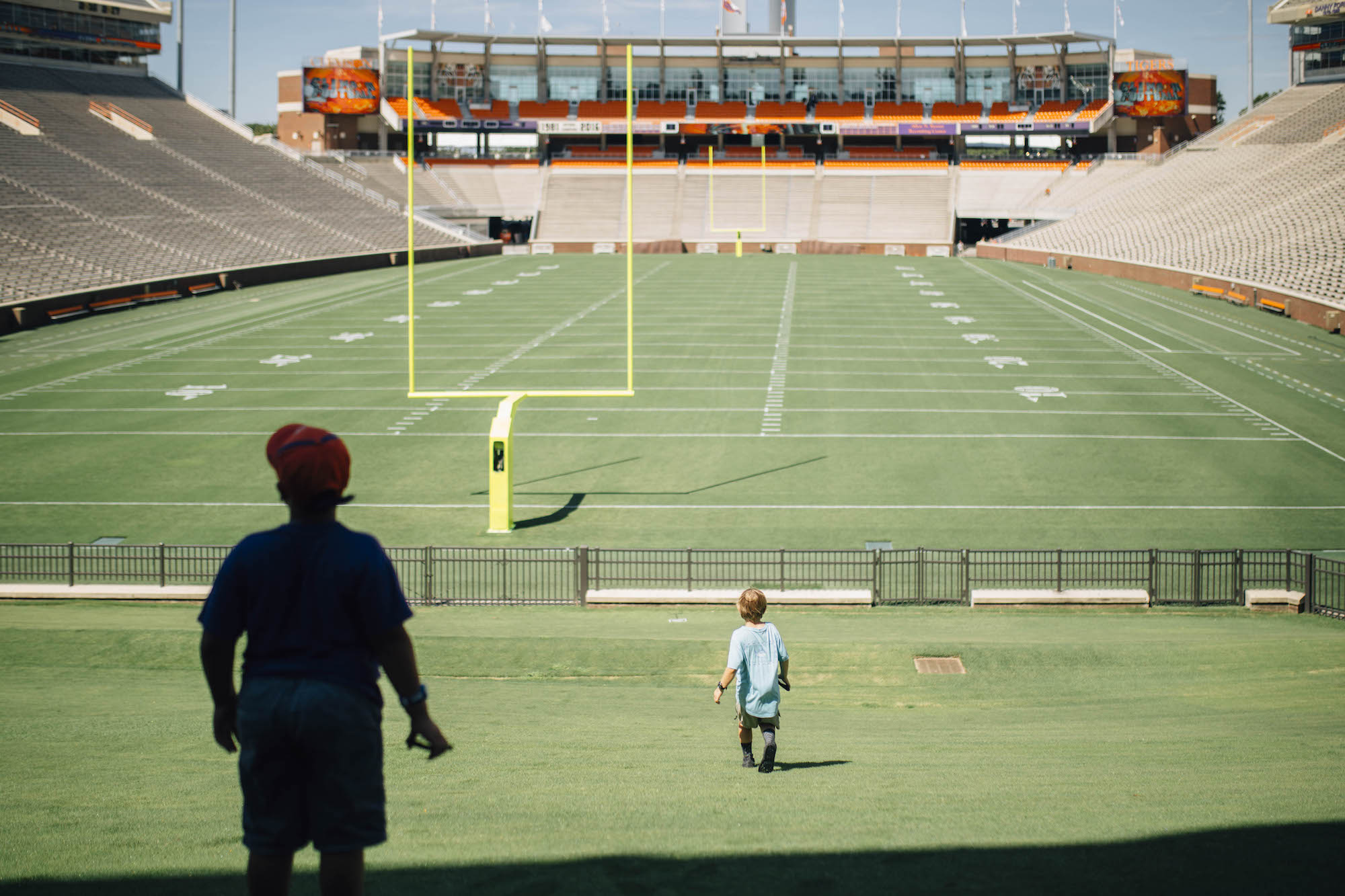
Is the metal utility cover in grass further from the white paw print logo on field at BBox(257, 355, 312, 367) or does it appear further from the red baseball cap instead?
the white paw print logo on field at BBox(257, 355, 312, 367)

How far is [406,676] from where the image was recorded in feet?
12.7

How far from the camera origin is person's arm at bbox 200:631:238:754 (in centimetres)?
383

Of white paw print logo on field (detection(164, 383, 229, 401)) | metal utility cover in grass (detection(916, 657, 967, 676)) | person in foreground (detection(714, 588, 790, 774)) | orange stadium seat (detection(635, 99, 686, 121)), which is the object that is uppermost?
orange stadium seat (detection(635, 99, 686, 121))

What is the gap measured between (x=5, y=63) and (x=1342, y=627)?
68672 mm

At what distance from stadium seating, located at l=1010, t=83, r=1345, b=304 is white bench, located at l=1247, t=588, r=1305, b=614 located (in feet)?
90.6

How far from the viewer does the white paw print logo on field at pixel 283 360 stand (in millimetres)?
32656

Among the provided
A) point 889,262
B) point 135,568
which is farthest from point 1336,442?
point 889,262

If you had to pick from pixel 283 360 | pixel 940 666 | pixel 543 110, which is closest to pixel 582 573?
pixel 940 666

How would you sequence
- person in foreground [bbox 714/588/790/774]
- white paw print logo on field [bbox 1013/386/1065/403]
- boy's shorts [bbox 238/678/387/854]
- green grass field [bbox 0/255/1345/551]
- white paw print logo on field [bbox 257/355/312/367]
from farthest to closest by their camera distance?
white paw print logo on field [bbox 257/355/312/367] < white paw print logo on field [bbox 1013/386/1065/403] < green grass field [bbox 0/255/1345/551] < person in foreground [bbox 714/588/790/774] < boy's shorts [bbox 238/678/387/854]

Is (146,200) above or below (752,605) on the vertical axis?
above

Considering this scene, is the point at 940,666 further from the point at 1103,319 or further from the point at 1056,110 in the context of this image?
the point at 1056,110

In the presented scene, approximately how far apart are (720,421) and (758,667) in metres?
18.4

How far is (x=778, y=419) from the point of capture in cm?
2619

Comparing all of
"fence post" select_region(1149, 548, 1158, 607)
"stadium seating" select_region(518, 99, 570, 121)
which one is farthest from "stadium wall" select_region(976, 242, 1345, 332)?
"stadium seating" select_region(518, 99, 570, 121)
